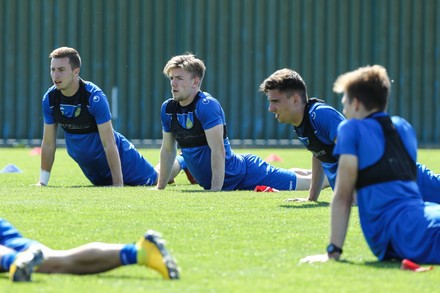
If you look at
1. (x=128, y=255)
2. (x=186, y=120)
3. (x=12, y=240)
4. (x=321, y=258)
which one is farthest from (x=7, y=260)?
(x=186, y=120)

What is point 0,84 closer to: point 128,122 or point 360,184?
point 128,122

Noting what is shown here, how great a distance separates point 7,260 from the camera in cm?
605

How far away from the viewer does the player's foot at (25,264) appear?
5693 millimetres

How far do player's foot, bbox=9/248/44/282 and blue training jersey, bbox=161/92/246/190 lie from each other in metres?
6.06

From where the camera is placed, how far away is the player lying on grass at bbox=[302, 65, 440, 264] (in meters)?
6.47

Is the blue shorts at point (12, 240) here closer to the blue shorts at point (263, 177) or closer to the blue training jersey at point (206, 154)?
the blue training jersey at point (206, 154)

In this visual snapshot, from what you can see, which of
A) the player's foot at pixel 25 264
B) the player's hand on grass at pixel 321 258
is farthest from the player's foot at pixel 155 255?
the player's hand on grass at pixel 321 258

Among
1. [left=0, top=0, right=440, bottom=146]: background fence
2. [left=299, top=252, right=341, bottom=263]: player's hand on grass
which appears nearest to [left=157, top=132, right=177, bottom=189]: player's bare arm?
[left=299, top=252, right=341, bottom=263]: player's hand on grass

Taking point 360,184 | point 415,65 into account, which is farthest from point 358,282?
point 415,65

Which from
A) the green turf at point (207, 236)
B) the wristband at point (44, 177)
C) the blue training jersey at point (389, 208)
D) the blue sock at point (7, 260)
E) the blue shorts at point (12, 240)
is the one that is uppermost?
the blue training jersey at point (389, 208)

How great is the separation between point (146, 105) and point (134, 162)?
40.0 feet

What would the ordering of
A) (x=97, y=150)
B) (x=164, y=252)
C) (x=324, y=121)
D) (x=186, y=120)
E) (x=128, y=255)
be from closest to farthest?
(x=164, y=252) < (x=128, y=255) < (x=324, y=121) < (x=186, y=120) < (x=97, y=150)

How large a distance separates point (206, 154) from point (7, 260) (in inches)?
240

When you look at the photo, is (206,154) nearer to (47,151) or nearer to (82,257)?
(47,151)
